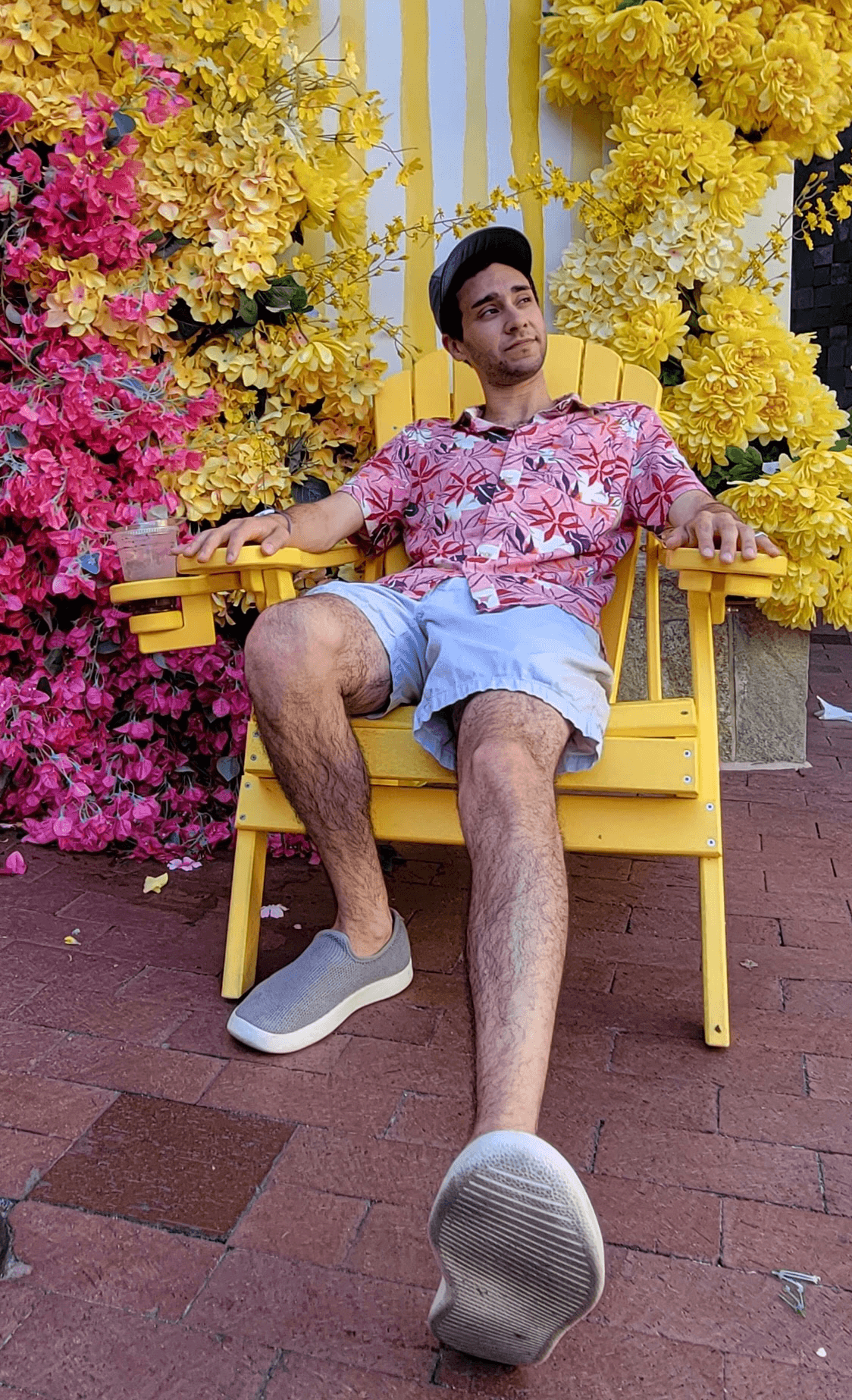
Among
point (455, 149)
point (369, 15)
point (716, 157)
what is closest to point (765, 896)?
Result: point (716, 157)

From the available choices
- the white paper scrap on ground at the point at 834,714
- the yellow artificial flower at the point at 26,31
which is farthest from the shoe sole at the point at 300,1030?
the white paper scrap on ground at the point at 834,714

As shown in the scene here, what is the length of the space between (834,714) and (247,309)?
2506mm

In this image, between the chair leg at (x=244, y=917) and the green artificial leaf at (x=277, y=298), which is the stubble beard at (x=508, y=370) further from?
the chair leg at (x=244, y=917)

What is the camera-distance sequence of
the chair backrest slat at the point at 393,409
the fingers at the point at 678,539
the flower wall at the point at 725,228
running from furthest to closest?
the flower wall at the point at 725,228
the chair backrest slat at the point at 393,409
the fingers at the point at 678,539

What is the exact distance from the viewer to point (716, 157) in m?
2.77

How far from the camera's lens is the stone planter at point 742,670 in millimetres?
3117

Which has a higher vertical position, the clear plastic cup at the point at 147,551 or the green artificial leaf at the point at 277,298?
the green artificial leaf at the point at 277,298

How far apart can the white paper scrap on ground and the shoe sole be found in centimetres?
253

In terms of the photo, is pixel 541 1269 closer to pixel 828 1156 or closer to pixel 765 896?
pixel 828 1156

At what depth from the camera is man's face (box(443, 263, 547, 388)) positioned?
2318 mm

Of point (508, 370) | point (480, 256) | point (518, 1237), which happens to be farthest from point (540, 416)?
point (518, 1237)

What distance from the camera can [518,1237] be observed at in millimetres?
1010

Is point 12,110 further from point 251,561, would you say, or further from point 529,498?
point 529,498

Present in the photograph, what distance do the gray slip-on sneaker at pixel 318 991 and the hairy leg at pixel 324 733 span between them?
4 cm
